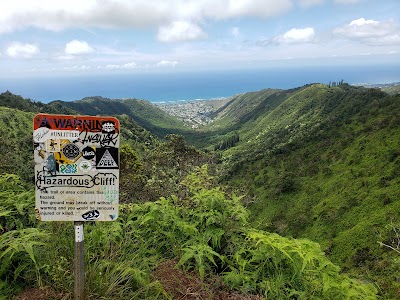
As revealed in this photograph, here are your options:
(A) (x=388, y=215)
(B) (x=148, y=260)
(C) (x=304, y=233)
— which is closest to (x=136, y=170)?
(C) (x=304, y=233)

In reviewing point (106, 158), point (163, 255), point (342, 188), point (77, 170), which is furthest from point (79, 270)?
point (342, 188)

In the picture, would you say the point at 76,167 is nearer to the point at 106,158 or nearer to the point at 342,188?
the point at 106,158

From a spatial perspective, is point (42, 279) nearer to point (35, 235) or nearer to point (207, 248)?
point (35, 235)

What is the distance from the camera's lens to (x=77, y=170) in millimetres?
3207

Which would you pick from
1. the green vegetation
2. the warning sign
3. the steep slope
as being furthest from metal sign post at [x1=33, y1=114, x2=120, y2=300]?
the steep slope

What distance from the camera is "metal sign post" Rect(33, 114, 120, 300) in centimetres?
316

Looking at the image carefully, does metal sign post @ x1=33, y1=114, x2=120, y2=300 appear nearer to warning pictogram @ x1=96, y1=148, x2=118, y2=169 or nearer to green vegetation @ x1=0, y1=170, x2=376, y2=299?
warning pictogram @ x1=96, y1=148, x2=118, y2=169

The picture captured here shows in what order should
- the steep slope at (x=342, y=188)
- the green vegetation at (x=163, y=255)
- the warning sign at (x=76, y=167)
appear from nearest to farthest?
the warning sign at (x=76, y=167), the green vegetation at (x=163, y=255), the steep slope at (x=342, y=188)

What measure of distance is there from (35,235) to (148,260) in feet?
4.59

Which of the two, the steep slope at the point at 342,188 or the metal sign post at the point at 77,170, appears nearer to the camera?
the metal sign post at the point at 77,170

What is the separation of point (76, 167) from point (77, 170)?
3 cm

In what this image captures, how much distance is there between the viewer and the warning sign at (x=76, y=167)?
10.4ft

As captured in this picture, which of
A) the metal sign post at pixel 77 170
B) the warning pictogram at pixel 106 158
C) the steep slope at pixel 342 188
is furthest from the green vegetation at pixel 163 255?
the steep slope at pixel 342 188

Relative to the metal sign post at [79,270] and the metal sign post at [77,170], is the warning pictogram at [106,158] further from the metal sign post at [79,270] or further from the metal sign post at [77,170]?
the metal sign post at [79,270]
